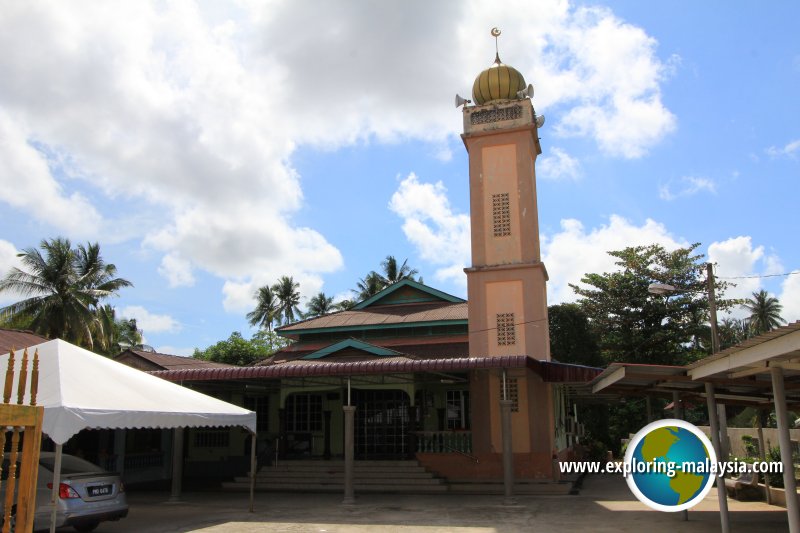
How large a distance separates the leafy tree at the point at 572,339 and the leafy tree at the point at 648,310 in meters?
1.45

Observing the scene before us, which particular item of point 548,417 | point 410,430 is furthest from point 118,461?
point 548,417

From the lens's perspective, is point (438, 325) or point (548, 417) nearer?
point (548, 417)

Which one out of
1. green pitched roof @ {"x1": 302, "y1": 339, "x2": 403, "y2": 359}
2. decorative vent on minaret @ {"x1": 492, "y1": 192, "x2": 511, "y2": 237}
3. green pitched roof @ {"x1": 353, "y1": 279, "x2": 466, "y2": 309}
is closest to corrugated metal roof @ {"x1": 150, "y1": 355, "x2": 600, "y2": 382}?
green pitched roof @ {"x1": 302, "y1": 339, "x2": 403, "y2": 359}

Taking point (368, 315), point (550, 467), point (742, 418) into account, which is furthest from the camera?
point (742, 418)

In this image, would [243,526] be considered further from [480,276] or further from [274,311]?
[274,311]

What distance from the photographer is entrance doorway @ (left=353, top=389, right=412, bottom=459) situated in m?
19.6

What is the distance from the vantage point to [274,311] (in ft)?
191

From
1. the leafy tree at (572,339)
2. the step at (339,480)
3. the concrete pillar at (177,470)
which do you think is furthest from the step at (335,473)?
the leafy tree at (572,339)

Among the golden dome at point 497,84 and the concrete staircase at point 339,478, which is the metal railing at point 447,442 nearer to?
the concrete staircase at point 339,478

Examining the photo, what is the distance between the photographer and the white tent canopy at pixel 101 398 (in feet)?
24.8

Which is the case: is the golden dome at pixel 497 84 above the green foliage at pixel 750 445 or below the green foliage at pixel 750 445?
above

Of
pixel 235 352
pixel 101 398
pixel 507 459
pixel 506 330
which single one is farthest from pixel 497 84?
pixel 235 352

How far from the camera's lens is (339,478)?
17.3 m

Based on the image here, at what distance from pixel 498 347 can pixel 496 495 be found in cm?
462
